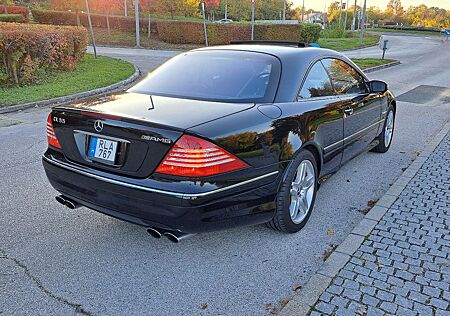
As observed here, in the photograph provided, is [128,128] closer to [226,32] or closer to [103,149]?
[103,149]

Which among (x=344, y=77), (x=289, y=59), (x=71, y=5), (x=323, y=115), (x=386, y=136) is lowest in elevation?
(x=386, y=136)

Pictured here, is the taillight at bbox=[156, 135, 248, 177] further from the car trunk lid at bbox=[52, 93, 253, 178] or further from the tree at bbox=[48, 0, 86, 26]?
the tree at bbox=[48, 0, 86, 26]

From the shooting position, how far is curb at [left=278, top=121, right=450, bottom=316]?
2637 millimetres

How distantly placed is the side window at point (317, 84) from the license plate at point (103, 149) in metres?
1.66

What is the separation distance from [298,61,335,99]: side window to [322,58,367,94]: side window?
0.39ft

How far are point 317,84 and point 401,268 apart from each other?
1800 mm

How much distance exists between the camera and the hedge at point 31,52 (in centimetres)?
1005

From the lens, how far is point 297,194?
11.7ft

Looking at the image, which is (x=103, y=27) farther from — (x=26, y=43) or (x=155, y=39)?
(x=26, y=43)

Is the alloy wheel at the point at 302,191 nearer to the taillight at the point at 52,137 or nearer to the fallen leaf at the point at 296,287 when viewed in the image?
the fallen leaf at the point at 296,287

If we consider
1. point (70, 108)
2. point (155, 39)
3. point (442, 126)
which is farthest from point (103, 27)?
point (70, 108)

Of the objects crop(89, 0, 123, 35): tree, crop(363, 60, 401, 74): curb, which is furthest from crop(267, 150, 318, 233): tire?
crop(89, 0, 123, 35): tree

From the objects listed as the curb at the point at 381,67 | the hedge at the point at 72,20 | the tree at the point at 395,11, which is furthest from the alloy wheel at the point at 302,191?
the tree at the point at 395,11

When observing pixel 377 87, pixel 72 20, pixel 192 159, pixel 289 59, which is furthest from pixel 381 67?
pixel 72 20
